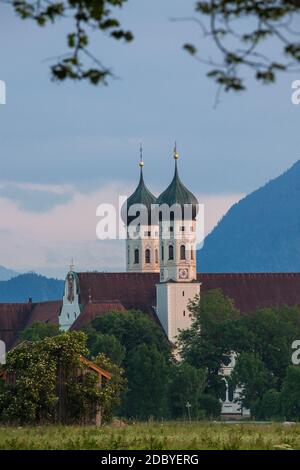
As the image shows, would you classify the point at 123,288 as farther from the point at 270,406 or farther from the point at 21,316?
the point at 270,406

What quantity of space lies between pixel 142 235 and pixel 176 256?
10031 millimetres

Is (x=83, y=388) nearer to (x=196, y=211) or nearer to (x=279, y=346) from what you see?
(x=279, y=346)

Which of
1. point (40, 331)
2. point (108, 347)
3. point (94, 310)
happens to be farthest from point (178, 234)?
point (108, 347)

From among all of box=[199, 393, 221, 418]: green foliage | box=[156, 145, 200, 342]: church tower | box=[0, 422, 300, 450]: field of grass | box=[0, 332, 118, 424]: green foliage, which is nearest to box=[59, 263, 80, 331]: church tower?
box=[156, 145, 200, 342]: church tower

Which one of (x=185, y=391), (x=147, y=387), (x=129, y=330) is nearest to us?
(x=185, y=391)

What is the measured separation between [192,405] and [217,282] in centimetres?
4075

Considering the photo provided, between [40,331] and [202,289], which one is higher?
[202,289]

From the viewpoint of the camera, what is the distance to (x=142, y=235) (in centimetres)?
15325

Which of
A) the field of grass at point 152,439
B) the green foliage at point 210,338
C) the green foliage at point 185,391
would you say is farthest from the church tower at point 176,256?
the field of grass at point 152,439

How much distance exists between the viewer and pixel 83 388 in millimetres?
57812

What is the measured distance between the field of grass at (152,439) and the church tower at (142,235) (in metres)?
115

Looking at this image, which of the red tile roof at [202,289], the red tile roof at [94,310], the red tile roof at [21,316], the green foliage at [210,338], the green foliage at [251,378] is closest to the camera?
the green foliage at [251,378]

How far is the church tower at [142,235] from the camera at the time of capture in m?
153

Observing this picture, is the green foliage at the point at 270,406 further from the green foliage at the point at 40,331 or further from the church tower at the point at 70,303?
the church tower at the point at 70,303
